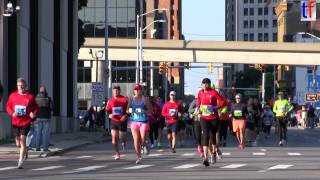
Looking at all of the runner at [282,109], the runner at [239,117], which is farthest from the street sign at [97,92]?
the runner at [239,117]

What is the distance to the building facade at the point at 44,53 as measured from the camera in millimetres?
33156

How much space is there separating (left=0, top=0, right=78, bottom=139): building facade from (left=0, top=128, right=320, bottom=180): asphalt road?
34.1ft

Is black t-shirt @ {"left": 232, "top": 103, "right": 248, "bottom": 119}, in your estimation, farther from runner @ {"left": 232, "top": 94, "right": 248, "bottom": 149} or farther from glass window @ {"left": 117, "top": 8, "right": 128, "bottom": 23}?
glass window @ {"left": 117, "top": 8, "right": 128, "bottom": 23}

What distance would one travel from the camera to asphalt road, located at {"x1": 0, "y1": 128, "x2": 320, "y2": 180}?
15938mm

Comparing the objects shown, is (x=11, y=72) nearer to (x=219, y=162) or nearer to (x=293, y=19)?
(x=219, y=162)

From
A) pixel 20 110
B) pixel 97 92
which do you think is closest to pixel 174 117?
pixel 20 110

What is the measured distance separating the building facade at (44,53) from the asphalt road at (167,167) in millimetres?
10386

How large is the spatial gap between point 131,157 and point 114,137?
1.52m

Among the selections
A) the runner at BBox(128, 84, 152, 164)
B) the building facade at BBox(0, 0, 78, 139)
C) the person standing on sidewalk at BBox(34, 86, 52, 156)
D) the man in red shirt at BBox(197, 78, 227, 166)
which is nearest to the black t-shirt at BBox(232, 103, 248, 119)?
the person standing on sidewalk at BBox(34, 86, 52, 156)

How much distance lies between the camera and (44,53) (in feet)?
132

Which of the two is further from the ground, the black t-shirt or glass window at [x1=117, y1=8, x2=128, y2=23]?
glass window at [x1=117, y1=8, x2=128, y2=23]

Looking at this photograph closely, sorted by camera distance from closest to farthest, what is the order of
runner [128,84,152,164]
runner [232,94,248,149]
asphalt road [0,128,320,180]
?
asphalt road [0,128,320,180], runner [128,84,152,164], runner [232,94,248,149]

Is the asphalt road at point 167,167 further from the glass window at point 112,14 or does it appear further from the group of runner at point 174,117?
the glass window at point 112,14

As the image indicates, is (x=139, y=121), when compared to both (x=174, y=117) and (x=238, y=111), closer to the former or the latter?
(x=174, y=117)
